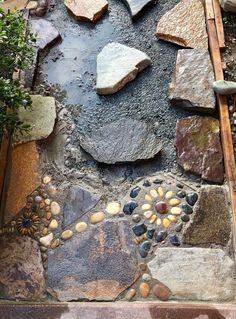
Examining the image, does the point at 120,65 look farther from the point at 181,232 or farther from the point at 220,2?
the point at 181,232

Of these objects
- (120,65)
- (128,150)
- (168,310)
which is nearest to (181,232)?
(168,310)

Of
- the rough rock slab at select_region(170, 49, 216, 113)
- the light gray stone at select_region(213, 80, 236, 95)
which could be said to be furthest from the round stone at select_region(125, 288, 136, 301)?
the light gray stone at select_region(213, 80, 236, 95)

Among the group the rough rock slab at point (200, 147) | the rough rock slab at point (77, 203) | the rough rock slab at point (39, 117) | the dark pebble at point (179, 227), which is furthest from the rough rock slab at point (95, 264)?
the rough rock slab at point (39, 117)

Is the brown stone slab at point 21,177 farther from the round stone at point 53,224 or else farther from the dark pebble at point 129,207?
the dark pebble at point 129,207

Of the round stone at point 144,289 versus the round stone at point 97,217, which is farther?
the round stone at point 97,217

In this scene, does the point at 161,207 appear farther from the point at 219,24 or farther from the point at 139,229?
the point at 219,24

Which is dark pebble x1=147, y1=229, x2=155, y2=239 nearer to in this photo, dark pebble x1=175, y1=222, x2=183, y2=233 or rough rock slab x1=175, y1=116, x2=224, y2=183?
dark pebble x1=175, y1=222, x2=183, y2=233

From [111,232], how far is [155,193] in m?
0.32

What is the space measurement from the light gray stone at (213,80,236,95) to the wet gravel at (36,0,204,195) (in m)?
0.22


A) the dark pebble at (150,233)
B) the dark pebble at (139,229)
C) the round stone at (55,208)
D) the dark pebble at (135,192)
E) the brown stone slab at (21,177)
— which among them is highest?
the brown stone slab at (21,177)

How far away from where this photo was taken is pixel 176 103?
277 cm

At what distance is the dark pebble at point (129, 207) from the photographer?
2398 millimetres

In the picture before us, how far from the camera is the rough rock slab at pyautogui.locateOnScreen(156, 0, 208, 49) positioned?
3023 mm

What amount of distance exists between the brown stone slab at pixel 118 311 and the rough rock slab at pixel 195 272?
6 centimetres
